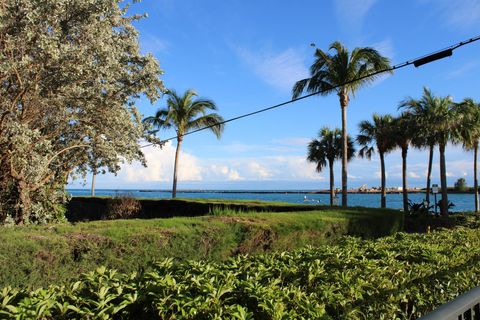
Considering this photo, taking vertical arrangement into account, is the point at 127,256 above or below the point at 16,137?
below

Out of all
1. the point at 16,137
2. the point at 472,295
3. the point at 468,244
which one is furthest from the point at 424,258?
the point at 16,137

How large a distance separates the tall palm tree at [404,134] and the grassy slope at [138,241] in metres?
21.0

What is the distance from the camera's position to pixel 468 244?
6152mm

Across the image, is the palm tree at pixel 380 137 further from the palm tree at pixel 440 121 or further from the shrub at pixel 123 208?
the shrub at pixel 123 208

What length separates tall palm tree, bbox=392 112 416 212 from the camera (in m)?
28.4

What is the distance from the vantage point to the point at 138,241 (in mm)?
6242

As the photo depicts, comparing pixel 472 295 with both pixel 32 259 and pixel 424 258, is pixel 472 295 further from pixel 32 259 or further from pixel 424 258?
pixel 32 259

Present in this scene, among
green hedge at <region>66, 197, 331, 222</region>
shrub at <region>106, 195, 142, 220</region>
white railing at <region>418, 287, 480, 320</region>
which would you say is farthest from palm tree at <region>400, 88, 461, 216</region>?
white railing at <region>418, 287, 480, 320</region>

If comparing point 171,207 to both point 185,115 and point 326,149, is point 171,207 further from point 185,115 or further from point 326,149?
point 326,149

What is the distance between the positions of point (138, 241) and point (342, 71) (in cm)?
1615

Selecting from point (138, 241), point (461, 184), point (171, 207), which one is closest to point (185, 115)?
point (171, 207)

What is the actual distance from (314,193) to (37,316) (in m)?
193

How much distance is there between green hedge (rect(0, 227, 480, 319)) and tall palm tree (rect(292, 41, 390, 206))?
15.9 metres

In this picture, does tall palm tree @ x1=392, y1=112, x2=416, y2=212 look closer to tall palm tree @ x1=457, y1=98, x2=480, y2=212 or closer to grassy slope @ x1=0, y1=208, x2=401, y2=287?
tall palm tree @ x1=457, y1=98, x2=480, y2=212
